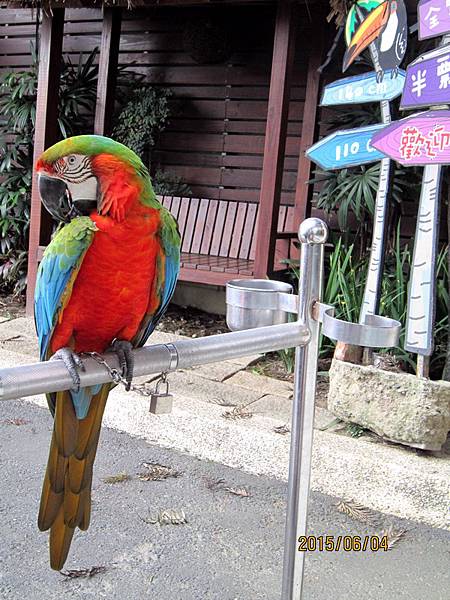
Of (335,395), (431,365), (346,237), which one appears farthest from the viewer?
(346,237)

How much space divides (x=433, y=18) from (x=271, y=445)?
7.62ft

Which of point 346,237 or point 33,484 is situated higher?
point 346,237

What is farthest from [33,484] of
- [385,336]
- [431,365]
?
[431,365]

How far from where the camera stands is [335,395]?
329cm

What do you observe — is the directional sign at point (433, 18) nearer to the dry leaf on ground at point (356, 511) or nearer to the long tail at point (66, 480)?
Answer: the dry leaf on ground at point (356, 511)

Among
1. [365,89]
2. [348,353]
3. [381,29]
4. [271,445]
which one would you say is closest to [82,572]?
[271,445]

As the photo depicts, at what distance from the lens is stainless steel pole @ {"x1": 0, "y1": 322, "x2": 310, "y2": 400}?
980mm

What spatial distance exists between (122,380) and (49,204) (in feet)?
1.67

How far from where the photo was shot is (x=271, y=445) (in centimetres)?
303

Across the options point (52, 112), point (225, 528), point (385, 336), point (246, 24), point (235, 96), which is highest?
point (246, 24)

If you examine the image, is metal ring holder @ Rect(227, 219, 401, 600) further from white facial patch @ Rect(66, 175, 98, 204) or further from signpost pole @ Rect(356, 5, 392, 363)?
signpost pole @ Rect(356, 5, 392, 363)

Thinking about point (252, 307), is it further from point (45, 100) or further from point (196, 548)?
point (45, 100)

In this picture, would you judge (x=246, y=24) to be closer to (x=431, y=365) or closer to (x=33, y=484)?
(x=431, y=365)
